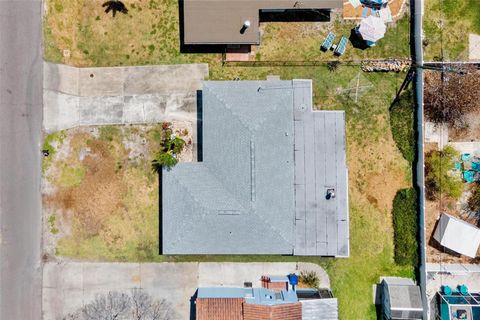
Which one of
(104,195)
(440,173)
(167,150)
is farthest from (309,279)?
(104,195)

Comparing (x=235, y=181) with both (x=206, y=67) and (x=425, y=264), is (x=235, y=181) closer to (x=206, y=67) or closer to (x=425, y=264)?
(x=206, y=67)

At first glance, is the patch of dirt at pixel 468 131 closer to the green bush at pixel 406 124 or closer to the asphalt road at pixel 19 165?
the green bush at pixel 406 124

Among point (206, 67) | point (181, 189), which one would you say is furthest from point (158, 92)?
point (181, 189)

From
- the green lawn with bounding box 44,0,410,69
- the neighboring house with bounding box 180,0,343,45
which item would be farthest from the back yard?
the neighboring house with bounding box 180,0,343,45

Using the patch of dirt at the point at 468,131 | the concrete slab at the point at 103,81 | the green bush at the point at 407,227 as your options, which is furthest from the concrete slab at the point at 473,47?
the concrete slab at the point at 103,81

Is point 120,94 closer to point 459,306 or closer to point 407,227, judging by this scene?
point 407,227

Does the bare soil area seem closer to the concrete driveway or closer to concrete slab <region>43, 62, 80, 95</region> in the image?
the concrete driveway

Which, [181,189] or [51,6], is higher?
[51,6]

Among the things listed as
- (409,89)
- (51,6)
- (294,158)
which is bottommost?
(294,158)
